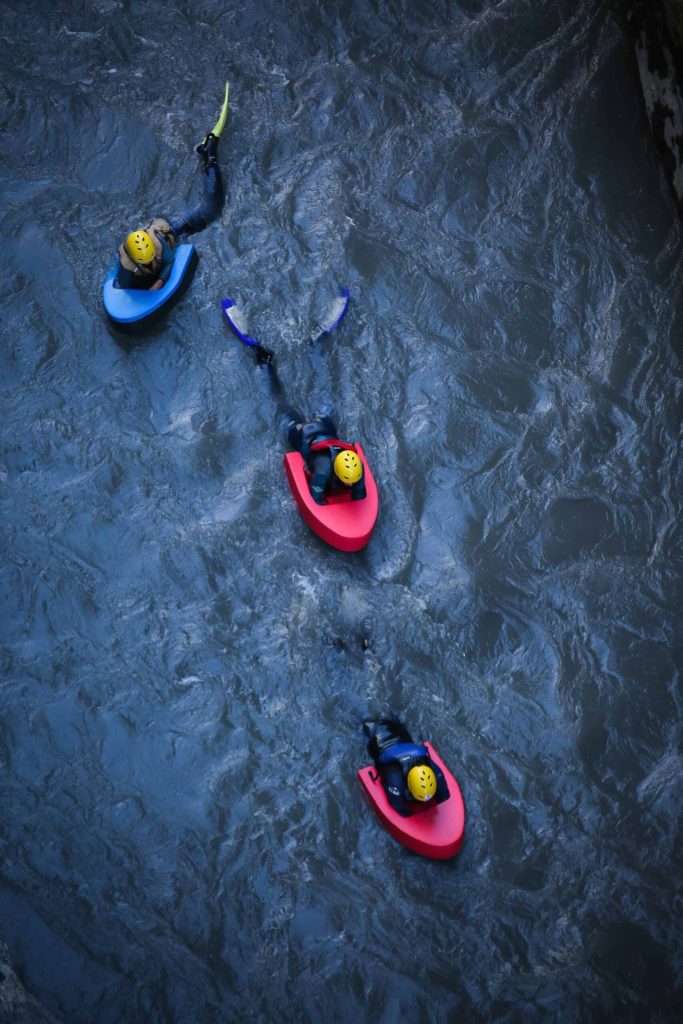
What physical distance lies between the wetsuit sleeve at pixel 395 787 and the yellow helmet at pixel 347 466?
6.85ft

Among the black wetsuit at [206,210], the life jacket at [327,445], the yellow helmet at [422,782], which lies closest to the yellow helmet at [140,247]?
the black wetsuit at [206,210]

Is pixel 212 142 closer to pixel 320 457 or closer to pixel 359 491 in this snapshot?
pixel 320 457

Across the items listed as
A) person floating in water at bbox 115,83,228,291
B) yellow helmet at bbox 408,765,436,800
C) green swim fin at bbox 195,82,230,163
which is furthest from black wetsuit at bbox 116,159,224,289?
yellow helmet at bbox 408,765,436,800

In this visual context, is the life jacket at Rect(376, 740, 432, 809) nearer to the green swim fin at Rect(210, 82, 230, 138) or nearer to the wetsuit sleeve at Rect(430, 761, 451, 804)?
the wetsuit sleeve at Rect(430, 761, 451, 804)

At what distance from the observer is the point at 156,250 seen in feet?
29.0

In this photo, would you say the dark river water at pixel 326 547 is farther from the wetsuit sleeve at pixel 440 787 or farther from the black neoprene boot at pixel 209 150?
the wetsuit sleeve at pixel 440 787

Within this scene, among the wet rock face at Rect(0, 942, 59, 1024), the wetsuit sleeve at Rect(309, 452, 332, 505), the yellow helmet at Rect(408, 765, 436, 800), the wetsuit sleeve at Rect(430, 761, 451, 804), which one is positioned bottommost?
the wet rock face at Rect(0, 942, 59, 1024)

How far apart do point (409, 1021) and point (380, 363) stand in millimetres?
5010

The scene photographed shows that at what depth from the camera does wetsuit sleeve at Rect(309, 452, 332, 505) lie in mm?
8258

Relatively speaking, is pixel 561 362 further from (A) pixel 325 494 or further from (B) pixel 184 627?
(B) pixel 184 627

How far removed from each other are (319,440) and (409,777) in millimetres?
2627

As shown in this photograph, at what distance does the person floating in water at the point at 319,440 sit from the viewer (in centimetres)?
822

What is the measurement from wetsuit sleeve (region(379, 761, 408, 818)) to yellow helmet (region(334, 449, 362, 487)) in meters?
2.09

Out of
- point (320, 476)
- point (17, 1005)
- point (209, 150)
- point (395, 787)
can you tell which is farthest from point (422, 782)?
point (209, 150)
